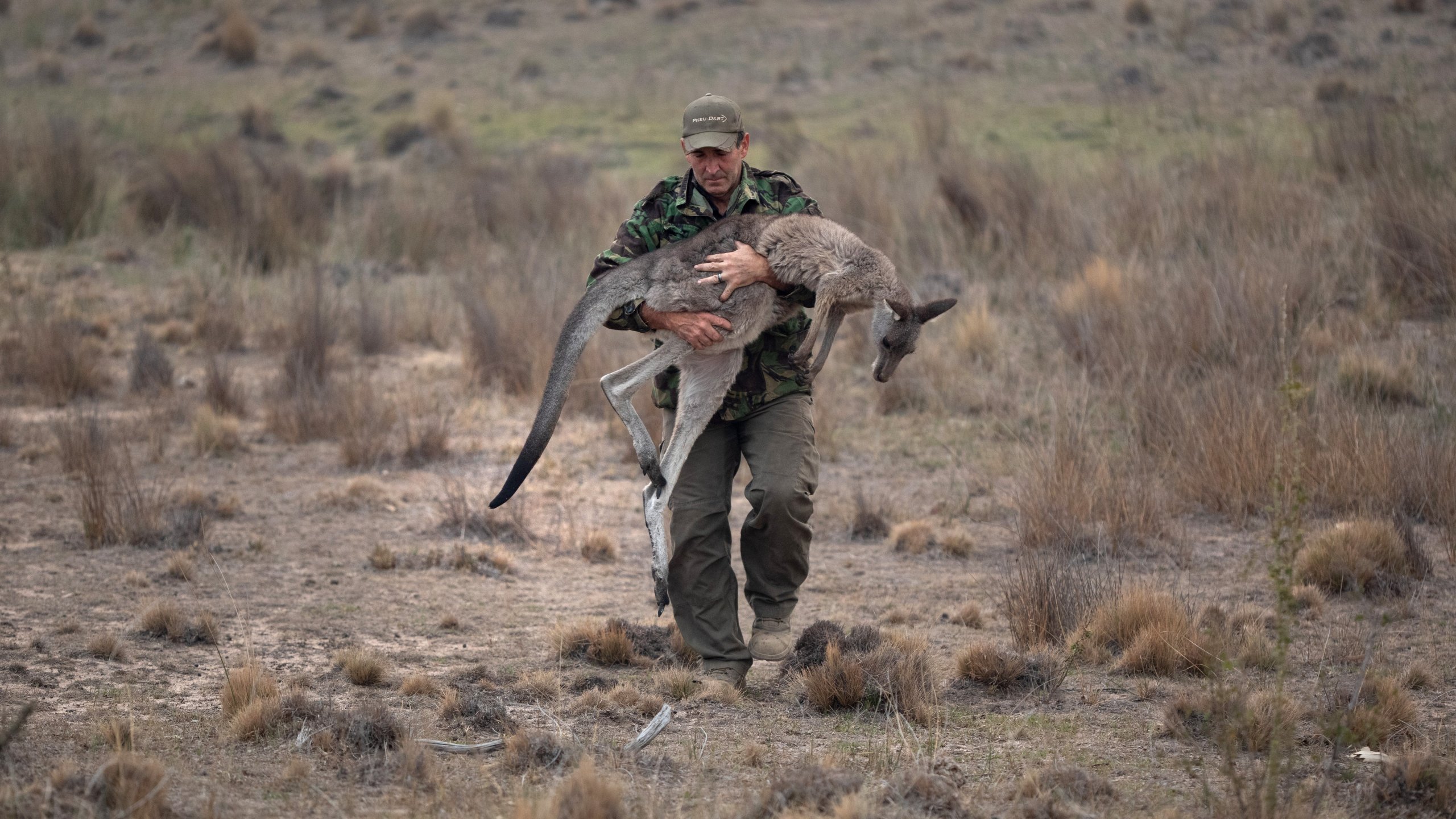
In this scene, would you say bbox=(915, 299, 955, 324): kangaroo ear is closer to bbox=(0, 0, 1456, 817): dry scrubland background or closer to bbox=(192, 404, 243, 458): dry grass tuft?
bbox=(0, 0, 1456, 817): dry scrubland background

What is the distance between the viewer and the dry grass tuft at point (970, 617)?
6.22 m

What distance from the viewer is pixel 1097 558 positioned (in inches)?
251

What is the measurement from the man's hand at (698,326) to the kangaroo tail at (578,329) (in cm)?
19

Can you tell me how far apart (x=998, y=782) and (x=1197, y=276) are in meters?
6.27

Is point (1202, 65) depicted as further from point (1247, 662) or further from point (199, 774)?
point (199, 774)

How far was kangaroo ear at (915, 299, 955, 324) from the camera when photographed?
527 centimetres

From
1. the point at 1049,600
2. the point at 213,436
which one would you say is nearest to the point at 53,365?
the point at 213,436

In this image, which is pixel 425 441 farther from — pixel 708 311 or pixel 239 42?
pixel 239 42

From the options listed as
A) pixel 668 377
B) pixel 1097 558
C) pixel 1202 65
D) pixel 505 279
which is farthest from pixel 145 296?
pixel 1202 65

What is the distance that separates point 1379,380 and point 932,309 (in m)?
4.90

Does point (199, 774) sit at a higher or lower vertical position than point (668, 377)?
lower

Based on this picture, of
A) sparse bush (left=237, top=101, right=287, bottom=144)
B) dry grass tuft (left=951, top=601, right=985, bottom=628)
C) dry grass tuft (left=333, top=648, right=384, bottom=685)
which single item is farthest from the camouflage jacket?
sparse bush (left=237, top=101, right=287, bottom=144)

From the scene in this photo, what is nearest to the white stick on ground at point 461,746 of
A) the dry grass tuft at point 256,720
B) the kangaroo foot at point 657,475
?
the dry grass tuft at point 256,720

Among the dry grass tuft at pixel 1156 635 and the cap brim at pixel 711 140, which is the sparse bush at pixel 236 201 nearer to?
the cap brim at pixel 711 140
